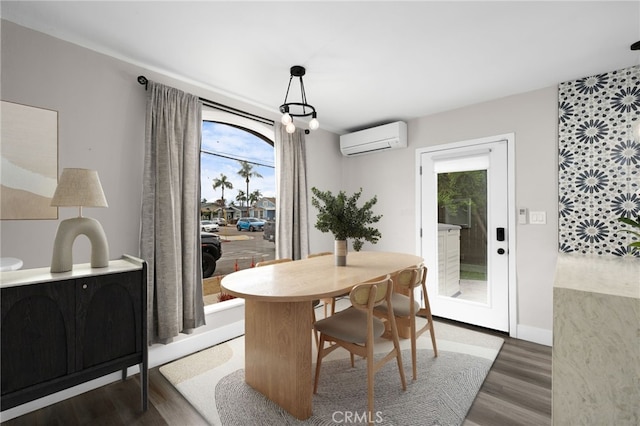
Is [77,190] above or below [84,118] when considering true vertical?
below

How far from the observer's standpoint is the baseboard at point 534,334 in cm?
284

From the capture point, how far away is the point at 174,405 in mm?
1973

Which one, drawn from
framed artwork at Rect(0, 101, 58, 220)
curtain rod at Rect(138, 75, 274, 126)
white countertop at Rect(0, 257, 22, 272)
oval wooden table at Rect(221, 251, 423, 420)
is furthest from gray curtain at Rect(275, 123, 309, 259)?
white countertop at Rect(0, 257, 22, 272)

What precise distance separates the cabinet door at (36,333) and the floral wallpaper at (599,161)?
394 centimetres

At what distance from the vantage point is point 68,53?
6.94 ft

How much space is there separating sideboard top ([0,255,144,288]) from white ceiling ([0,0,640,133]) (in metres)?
1.63

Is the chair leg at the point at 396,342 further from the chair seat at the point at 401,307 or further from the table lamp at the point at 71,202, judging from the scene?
the table lamp at the point at 71,202

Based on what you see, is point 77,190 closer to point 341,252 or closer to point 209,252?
point 209,252

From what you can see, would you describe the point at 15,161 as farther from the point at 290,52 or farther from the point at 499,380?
the point at 499,380

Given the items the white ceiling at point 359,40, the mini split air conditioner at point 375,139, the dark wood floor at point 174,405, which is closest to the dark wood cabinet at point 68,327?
the dark wood floor at point 174,405

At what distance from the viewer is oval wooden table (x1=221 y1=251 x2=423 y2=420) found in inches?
68.3

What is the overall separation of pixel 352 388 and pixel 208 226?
2.10 m

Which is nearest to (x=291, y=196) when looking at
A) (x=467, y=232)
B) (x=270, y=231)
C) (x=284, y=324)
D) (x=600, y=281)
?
(x=270, y=231)

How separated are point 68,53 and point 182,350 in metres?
2.53
